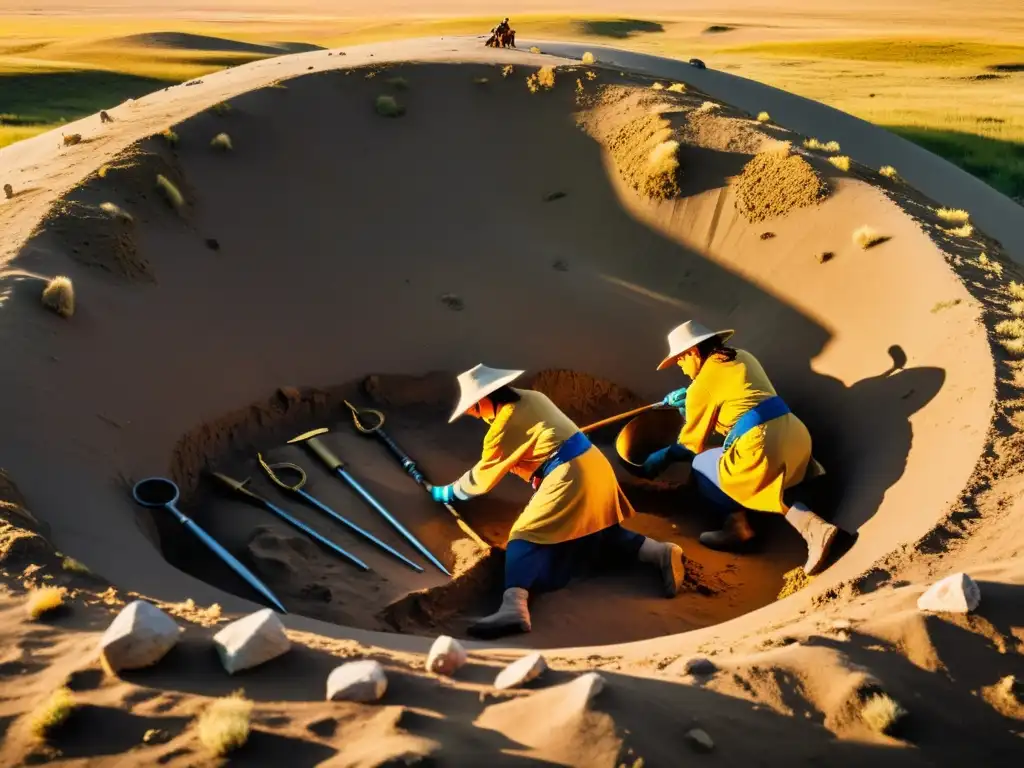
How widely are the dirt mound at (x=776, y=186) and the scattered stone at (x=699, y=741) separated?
22.8 ft

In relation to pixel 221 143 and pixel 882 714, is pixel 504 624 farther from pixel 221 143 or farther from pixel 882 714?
pixel 221 143

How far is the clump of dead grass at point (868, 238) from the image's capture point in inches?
318

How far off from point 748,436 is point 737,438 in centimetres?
12

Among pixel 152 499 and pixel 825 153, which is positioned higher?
pixel 825 153

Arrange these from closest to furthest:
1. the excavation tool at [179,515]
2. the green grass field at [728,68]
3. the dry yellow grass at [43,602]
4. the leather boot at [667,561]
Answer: the dry yellow grass at [43,602], the excavation tool at [179,515], the leather boot at [667,561], the green grass field at [728,68]

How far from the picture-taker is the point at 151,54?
24.8 meters

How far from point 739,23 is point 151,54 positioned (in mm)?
27117

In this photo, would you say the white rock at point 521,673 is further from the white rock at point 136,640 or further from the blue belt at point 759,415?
the blue belt at point 759,415

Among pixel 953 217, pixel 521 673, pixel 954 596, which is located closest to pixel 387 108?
pixel 953 217

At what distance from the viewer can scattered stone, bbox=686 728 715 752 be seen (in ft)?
9.70

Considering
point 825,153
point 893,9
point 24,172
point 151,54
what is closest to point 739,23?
point 893,9

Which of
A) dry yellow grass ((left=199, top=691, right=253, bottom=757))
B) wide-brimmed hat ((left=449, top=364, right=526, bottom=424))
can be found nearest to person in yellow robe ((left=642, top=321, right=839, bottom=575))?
wide-brimmed hat ((left=449, top=364, right=526, bottom=424))

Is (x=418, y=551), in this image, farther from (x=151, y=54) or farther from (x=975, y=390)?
(x=151, y=54)

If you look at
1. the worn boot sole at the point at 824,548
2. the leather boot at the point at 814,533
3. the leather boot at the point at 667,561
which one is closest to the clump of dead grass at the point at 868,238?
the leather boot at the point at 814,533
